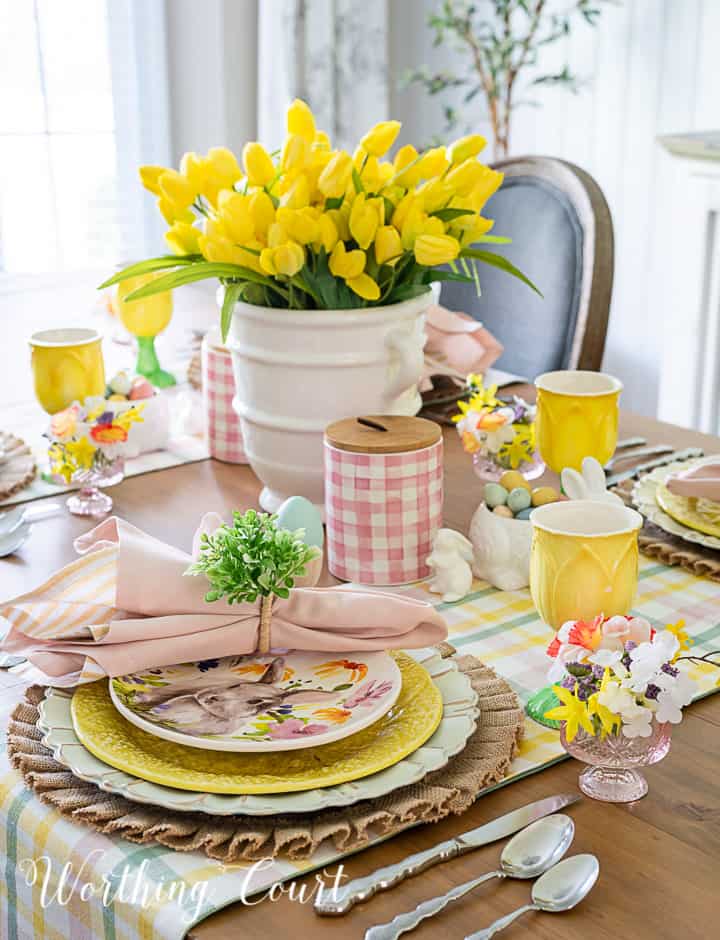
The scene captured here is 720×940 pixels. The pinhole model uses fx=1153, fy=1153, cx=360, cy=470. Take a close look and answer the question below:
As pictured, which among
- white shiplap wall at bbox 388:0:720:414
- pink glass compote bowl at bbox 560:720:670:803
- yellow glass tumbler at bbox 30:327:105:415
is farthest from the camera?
white shiplap wall at bbox 388:0:720:414

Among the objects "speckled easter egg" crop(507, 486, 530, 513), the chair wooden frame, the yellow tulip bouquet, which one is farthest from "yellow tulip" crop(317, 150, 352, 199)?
the chair wooden frame

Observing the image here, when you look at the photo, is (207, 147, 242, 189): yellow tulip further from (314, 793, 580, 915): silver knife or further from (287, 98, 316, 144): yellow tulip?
(314, 793, 580, 915): silver knife

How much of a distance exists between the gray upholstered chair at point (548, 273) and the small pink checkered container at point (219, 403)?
71cm

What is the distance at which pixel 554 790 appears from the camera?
2.34 ft

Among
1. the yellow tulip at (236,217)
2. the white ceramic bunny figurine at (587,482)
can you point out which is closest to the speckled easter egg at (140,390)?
the yellow tulip at (236,217)

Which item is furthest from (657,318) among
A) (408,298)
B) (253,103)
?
(408,298)

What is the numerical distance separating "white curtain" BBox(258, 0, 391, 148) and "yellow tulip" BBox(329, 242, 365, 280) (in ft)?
6.52

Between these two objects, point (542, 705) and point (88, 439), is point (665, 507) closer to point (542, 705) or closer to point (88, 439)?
point (542, 705)

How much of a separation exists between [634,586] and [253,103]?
2554 mm

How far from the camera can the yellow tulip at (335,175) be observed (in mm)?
1052

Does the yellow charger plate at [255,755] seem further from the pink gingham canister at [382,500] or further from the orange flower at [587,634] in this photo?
the pink gingham canister at [382,500]

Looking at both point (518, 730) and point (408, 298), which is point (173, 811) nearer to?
point (518, 730)

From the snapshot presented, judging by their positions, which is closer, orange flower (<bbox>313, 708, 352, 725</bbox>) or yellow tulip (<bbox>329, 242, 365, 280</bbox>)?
orange flower (<bbox>313, 708, 352, 725</bbox>)

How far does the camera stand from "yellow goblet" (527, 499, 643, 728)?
0.82m
